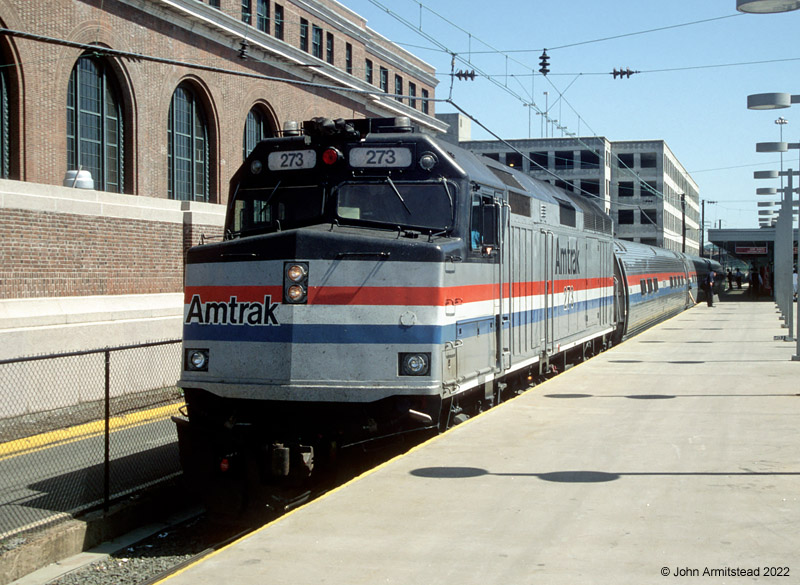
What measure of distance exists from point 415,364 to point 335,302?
0.93 metres

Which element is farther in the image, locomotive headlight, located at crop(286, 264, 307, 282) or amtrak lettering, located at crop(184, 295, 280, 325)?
amtrak lettering, located at crop(184, 295, 280, 325)

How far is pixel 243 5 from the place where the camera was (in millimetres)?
32781

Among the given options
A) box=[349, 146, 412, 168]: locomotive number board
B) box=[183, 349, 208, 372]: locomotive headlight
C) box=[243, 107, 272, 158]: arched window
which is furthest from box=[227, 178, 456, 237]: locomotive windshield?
box=[243, 107, 272, 158]: arched window

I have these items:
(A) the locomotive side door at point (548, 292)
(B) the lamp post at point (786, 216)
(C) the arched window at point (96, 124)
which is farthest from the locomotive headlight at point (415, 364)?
(C) the arched window at point (96, 124)

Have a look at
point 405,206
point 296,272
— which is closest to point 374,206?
point 405,206

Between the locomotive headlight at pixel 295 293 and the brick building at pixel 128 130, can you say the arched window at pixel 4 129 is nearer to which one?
the brick building at pixel 128 130

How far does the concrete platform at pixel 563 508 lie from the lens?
553cm

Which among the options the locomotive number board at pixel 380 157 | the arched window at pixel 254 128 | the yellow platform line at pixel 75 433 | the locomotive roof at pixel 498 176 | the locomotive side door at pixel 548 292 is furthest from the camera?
the arched window at pixel 254 128

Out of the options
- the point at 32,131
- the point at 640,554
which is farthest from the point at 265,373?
the point at 32,131

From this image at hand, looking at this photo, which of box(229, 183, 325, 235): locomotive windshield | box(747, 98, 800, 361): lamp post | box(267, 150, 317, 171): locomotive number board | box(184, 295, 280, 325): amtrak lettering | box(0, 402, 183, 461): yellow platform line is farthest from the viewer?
box(747, 98, 800, 361): lamp post

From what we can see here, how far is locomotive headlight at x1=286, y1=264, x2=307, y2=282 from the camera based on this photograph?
8211 mm

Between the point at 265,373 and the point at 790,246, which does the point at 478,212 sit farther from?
the point at 790,246

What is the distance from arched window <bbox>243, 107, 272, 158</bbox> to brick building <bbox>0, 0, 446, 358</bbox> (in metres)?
0.08

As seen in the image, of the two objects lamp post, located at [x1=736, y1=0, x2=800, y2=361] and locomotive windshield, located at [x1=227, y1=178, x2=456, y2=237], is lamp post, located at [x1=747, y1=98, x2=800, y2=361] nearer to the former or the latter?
lamp post, located at [x1=736, y1=0, x2=800, y2=361]
